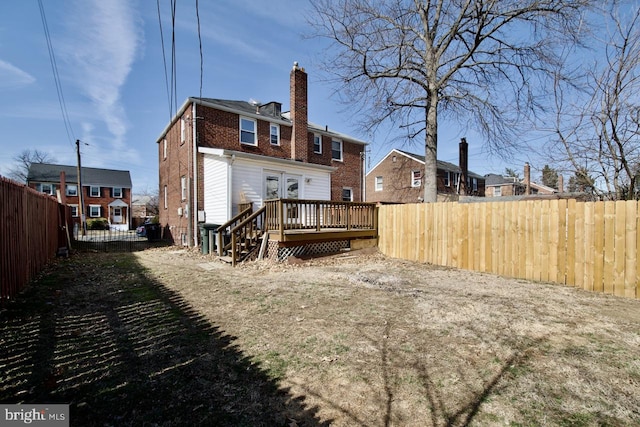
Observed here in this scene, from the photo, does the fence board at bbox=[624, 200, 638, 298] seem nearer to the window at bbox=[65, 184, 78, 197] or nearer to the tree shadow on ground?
the tree shadow on ground

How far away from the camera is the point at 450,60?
13203 millimetres

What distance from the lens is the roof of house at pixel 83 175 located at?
38.1 meters

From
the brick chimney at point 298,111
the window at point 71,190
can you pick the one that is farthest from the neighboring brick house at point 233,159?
the window at point 71,190

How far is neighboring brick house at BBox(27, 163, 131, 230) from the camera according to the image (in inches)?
1481

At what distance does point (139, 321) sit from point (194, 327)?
880mm

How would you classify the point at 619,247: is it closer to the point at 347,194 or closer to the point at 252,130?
the point at 252,130

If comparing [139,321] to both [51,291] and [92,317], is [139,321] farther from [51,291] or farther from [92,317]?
[51,291]

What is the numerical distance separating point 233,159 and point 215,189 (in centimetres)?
187

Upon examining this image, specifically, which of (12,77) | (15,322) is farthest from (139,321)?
(12,77)

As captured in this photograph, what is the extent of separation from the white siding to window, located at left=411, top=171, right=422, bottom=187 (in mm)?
22218

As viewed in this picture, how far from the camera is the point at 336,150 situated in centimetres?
2017

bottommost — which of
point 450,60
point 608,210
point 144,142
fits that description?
point 608,210

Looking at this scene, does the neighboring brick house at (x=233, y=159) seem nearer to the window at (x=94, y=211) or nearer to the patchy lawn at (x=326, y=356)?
the patchy lawn at (x=326, y=356)

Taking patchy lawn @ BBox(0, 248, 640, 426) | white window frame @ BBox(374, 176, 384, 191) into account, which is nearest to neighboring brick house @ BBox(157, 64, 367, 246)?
patchy lawn @ BBox(0, 248, 640, 426)
